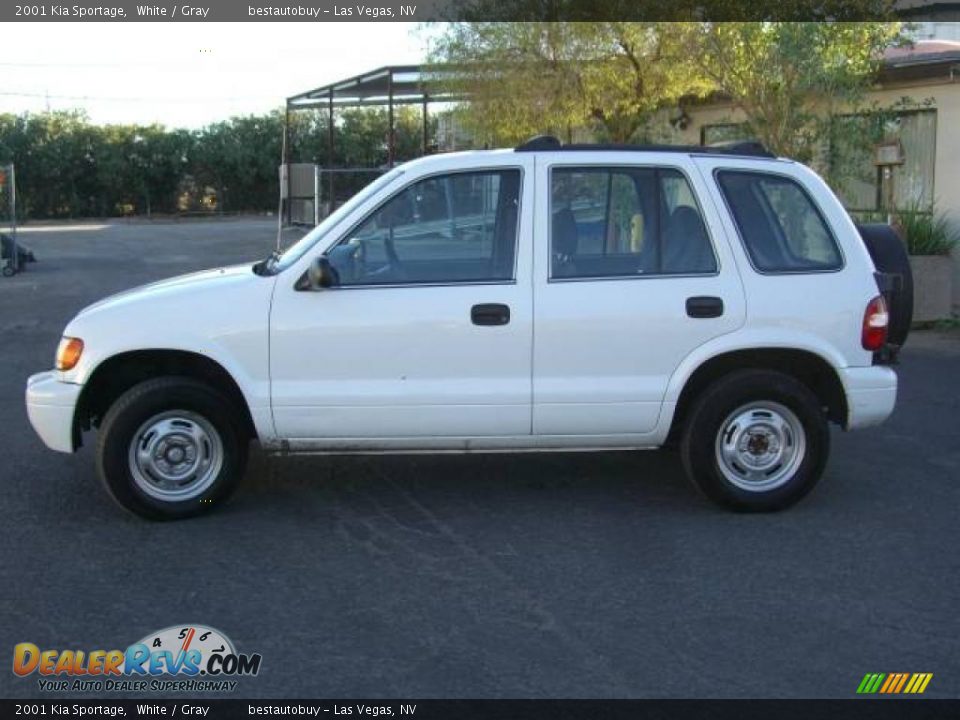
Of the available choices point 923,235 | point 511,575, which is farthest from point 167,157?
point 511,575

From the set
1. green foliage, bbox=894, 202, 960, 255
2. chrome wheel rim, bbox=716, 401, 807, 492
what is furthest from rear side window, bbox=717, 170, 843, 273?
green foliage, bbox=894, 202, 960, 255

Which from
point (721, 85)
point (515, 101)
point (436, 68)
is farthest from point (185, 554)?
point (436, 68)

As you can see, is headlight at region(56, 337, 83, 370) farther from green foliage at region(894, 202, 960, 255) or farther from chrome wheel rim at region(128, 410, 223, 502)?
green foliage at region(894, 202, 960, 255)

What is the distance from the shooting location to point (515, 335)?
569 cm

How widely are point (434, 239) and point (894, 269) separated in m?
2.67

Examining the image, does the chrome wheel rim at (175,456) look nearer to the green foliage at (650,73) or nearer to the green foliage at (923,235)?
the green foliage at (650,73)

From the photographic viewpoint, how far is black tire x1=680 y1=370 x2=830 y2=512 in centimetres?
584

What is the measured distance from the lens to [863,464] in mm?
7047

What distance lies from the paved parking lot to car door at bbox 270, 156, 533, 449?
0.57 metres

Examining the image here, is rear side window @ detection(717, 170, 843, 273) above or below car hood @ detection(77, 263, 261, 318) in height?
above

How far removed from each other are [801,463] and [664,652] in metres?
2.03

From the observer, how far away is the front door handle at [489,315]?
5672 millimetres

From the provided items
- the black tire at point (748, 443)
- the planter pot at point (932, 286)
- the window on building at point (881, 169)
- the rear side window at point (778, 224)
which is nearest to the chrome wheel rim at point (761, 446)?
the black tire at point (748, 443)
